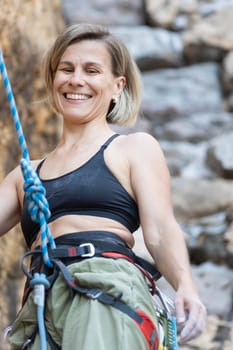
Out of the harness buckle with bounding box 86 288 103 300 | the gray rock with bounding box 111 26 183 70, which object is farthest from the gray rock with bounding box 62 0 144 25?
the harness buckle with bounding box 86 288 103 300

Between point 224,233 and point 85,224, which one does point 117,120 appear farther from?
point 224,233

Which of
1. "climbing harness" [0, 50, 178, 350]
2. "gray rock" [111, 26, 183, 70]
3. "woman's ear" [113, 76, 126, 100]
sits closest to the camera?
"climbing harness" [0, 50, 178, 350]

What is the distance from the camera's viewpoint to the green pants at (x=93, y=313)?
1.88 meters

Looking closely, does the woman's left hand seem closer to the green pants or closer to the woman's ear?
the green pants

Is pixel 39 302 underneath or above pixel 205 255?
above

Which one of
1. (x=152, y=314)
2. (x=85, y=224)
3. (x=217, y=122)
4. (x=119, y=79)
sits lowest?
(x=217, y=122)

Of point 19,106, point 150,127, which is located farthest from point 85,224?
point 150,127

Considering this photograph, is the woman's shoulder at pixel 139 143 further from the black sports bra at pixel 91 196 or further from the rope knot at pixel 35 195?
the rope knot at pixel 35 195

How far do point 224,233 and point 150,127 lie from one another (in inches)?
138

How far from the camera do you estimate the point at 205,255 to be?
6.38 meters

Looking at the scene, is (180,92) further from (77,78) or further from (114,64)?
(77,78)

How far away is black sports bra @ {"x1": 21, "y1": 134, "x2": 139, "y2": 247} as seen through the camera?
7.09ft

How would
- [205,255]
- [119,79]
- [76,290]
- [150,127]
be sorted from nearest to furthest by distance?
[76,290]
[119,79]
[205,255]
[150,127]

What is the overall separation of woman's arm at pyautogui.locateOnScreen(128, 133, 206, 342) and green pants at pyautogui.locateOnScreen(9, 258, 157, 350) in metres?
0.10
